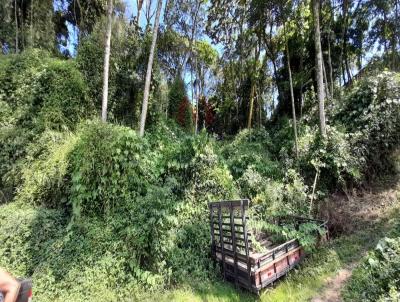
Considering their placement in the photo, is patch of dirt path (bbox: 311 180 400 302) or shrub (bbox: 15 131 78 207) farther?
patch of dirt path (bbox: 311 180 400 302)

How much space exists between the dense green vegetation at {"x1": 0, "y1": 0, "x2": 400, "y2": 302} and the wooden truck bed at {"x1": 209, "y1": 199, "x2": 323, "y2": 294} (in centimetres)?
26

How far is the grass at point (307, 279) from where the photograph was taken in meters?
4.94

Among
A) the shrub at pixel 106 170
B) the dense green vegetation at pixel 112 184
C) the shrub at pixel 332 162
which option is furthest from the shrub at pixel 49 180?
the shrub at pixel 332 162

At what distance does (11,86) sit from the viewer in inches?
307

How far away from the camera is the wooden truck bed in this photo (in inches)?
191

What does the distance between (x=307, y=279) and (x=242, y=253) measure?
54.7 inches

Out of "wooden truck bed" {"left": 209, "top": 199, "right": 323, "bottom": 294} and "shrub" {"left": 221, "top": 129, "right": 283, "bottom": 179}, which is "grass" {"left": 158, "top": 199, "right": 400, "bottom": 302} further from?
"shrub" {"left": 221, "top": 129, "right": 283, "bottom": 179}

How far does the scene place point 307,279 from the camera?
5312mm

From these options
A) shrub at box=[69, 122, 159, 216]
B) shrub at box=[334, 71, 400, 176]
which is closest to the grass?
shrub at box=[69, 122, 159, 216]

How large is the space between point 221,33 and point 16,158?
12075 mm

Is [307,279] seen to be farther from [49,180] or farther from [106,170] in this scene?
[49,180]

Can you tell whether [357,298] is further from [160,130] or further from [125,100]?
[125,100]

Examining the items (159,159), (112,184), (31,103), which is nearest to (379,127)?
(159,159)

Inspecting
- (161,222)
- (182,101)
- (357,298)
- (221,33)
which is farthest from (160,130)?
(221,33)
